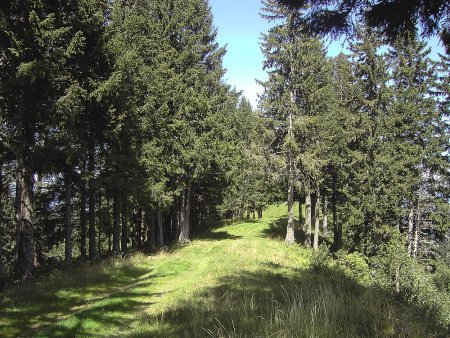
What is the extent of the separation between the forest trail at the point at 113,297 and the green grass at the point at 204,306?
2cm

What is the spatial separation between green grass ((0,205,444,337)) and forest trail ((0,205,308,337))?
0.02m

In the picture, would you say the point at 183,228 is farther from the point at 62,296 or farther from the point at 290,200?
the point at 62,296

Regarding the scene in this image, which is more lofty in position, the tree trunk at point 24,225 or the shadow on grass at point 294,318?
the tree trunk at point 24,225

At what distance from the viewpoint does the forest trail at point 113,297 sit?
764 centimetres

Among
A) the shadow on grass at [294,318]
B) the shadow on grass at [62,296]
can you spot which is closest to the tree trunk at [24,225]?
the shadow on grass at [62,296]

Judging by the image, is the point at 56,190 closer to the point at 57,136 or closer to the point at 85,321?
the point at 57,136

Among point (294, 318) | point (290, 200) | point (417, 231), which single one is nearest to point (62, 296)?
point (294, 318)

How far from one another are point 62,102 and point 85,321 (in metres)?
7.72

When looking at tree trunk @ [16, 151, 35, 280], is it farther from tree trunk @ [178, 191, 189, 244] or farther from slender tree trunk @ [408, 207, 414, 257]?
slender tree trunk @ [408, 207, 414, 257]

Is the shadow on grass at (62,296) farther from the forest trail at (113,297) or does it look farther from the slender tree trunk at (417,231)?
the slender tree trunk at (417,231)

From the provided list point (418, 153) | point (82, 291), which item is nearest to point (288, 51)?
point (418, 153)

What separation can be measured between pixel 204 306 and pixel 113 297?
388cm

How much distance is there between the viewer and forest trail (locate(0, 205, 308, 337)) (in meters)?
7.64

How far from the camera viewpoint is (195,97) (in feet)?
79.2
